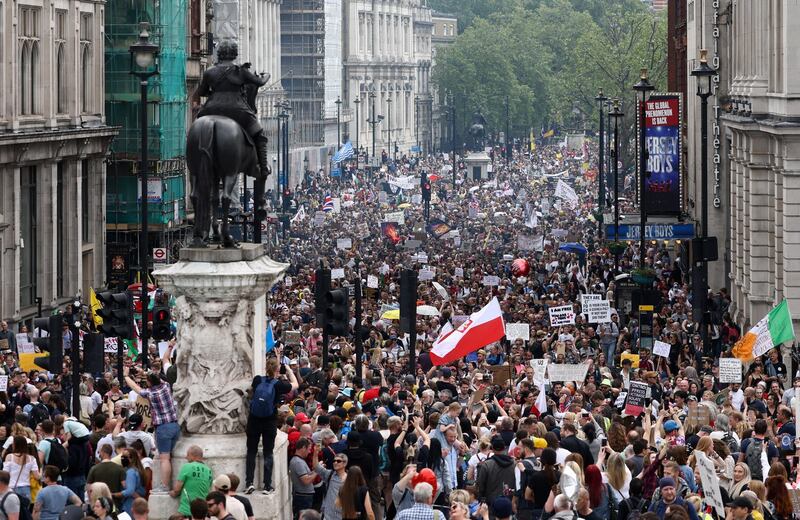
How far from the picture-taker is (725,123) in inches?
2290

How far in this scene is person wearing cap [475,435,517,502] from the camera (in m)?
22.1

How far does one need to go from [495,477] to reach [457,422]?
6.90 ft

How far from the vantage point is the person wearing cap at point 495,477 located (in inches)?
869

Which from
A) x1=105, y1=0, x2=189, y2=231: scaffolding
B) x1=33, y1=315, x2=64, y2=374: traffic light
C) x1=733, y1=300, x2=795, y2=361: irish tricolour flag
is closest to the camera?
x1=33, y1=315, x2=64, y2=374: traffic light

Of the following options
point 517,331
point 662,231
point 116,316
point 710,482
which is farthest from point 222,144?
point 662,231

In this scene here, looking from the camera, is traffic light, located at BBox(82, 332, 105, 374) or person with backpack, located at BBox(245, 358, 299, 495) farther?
traffic light, located at BBox(82, 332, 105, 374)

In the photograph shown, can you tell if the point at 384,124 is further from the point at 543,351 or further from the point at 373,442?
the point at 373,442

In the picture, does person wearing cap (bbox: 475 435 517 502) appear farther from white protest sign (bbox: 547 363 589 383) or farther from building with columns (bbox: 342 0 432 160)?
building with columns (bbox: 342 0 432 160)

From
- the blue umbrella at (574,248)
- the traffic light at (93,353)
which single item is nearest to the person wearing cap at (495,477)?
the traffic light at (93,353)

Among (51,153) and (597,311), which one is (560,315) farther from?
(51,153)

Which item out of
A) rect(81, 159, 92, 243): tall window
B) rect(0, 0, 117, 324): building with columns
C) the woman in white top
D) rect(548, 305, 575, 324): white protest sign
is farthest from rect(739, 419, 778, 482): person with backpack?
rect(81, 159, 92, 243): tall window

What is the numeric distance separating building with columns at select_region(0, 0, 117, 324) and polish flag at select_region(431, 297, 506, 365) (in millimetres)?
20829

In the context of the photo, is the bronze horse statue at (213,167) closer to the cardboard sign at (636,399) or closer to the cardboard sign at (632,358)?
the cardboard sign at (636,399)

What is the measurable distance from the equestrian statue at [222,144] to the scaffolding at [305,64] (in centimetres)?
12604
